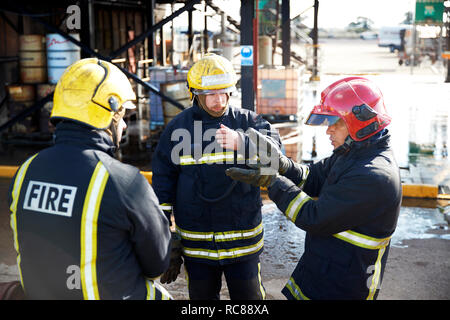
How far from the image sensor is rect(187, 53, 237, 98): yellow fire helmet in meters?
3.34

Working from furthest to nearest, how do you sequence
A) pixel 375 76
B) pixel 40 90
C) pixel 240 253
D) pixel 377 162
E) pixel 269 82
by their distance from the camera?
1. pixel 375 76
2. pixel 269 82
3. pixel 40 90
4. pixel 240 253
5. pixel 377 162

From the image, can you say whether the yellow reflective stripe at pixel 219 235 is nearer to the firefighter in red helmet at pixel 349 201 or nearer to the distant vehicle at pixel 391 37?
the firefighter in red helmet at pixel 349 201

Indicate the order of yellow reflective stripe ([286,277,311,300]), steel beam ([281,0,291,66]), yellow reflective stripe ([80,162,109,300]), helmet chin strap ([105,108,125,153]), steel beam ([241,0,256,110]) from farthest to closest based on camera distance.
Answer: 1. steel beam ([281,0,291,66])
2. steel beam ([241,0,256,110])
3. yellow reflective stripe ([286,277,311,300])
4. helmet chin strap ([105,108,125,153])
5. yellow reflective stripe ([80,162,109,300])

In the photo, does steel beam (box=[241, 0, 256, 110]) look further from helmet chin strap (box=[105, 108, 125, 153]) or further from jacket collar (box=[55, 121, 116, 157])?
jacket collar (box=[55, 121, 116, 157])

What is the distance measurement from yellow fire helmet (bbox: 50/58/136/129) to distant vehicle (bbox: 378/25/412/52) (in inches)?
1794

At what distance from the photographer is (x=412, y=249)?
5828mm

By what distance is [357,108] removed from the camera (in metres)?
2.72

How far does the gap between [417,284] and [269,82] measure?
7.18 metres

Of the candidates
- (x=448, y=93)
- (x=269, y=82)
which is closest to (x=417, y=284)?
(x=269, y=82)

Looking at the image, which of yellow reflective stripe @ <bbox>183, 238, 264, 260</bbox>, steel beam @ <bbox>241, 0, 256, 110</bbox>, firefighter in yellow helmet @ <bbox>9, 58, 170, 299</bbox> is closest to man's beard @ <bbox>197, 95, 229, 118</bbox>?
yellow reflective stripe @ <bbox>183, 238, 264, 260</bbox>

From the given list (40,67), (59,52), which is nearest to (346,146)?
(59,52)

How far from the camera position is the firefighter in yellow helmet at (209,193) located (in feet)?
11.1
